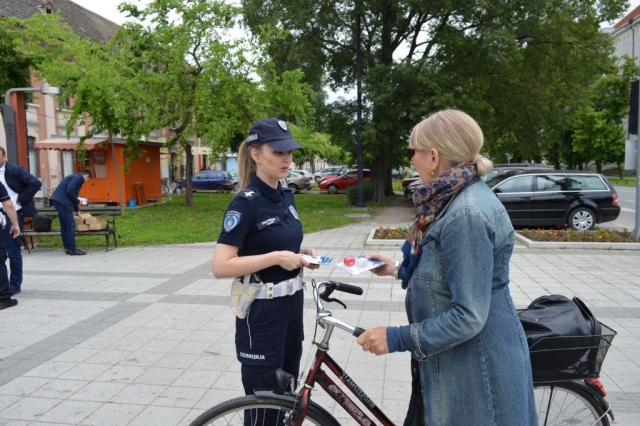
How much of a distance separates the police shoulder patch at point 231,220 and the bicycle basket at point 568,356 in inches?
54.4

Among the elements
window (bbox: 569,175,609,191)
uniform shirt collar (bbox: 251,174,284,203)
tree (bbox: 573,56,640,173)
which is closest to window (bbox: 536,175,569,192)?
window (bbox: 569,175,609,191)

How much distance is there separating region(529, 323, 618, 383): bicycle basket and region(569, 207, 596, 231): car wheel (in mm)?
11828

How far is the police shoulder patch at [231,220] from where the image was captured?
89.9 inches

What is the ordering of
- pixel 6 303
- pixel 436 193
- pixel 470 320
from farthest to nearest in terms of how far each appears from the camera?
pixel 6 303, pixel 436 193, pixel 470 320

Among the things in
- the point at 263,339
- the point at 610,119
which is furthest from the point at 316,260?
the point at 610,119

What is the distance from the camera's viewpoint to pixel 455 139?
1.83 m

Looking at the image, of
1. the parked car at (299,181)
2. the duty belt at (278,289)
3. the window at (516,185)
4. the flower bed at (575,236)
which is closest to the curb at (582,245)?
the flower bed at (575,236)

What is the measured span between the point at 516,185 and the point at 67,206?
10.8 meters

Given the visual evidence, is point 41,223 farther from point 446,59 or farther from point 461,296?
point 446,59

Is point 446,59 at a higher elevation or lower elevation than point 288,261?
higher

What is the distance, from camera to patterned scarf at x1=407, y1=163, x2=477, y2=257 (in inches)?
70.5

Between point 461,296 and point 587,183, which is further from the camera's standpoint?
point 587,183

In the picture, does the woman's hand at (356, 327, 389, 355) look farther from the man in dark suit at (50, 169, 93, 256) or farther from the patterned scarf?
the man in dark suit at (50, 169, 93, 256)

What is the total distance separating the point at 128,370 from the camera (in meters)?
4.38
